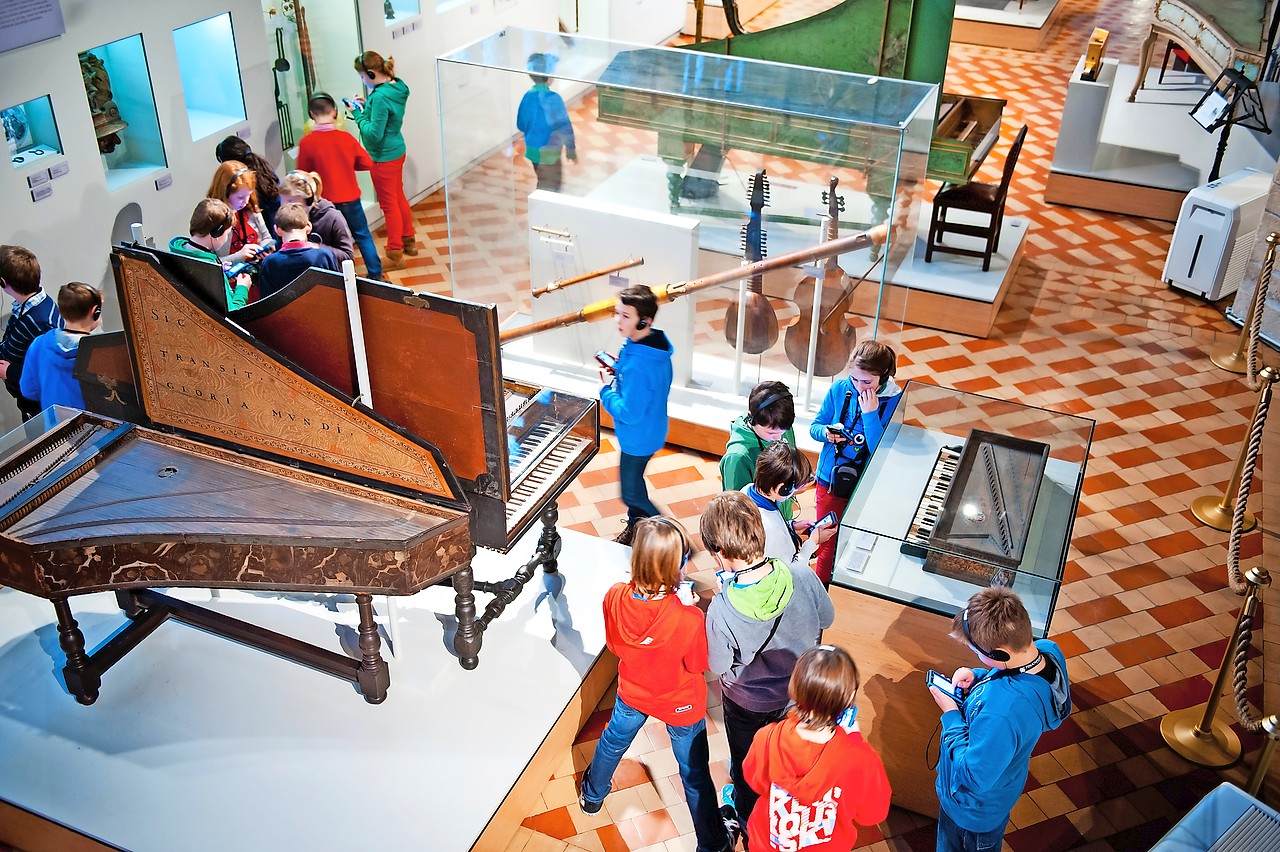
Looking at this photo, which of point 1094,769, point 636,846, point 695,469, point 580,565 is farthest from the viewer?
point 695,469

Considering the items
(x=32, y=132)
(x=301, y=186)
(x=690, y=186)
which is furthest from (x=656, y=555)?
(x=32, y=132)

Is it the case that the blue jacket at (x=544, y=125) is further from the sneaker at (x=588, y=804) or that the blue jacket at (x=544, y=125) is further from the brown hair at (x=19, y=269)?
the sneaker at (x=588, y=804)

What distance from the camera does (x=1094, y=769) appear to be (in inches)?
179

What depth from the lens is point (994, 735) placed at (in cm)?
318

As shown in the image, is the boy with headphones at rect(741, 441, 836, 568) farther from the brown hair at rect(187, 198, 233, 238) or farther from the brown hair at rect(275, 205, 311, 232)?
the brown hair at rect(187, 198, 233, 238)

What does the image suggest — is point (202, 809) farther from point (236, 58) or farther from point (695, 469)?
point (236, 58)

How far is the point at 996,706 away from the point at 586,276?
3937mm

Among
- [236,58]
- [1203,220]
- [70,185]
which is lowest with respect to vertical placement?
[1203,220]

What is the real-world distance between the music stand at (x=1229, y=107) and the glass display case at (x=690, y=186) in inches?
155

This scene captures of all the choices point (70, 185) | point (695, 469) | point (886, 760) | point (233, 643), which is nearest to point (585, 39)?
point (695, 469)

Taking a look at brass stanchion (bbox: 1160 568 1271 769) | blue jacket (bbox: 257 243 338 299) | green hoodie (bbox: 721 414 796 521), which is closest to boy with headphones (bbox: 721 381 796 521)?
green hoodie (bbox: 721 414 796 521)

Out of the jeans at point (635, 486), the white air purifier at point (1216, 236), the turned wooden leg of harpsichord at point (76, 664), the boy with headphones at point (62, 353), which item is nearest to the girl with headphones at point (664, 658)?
the jeans at point (635, 486)

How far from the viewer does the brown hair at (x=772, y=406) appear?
4444 mm

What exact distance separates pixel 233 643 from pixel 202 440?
3.55 ft
